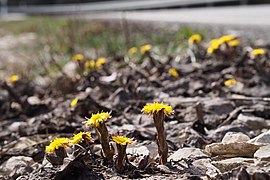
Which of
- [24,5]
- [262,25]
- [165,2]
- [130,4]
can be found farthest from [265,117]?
[24,5]

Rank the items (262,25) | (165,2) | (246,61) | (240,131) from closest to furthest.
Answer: (240,131)
(246,61)
(262,25)
(165,2)

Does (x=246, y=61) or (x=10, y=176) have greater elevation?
(x=246, y=61)

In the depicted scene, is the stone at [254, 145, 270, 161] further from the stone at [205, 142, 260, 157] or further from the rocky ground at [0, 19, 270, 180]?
the stone at [205, 142, 260, 157]

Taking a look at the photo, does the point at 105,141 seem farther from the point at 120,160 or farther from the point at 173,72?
the point at 173,72

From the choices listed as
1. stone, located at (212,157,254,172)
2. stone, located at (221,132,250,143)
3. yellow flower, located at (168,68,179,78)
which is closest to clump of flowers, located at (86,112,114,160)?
stone, located at (212,157,254,172)

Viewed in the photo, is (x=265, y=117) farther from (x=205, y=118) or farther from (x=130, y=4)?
(x=130, y=4)

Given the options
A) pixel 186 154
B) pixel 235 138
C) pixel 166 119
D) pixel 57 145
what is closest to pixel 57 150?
pixel 57 145

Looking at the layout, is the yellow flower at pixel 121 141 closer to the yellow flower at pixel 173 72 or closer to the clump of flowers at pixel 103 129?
the clump of flowers at pixel 103 129
